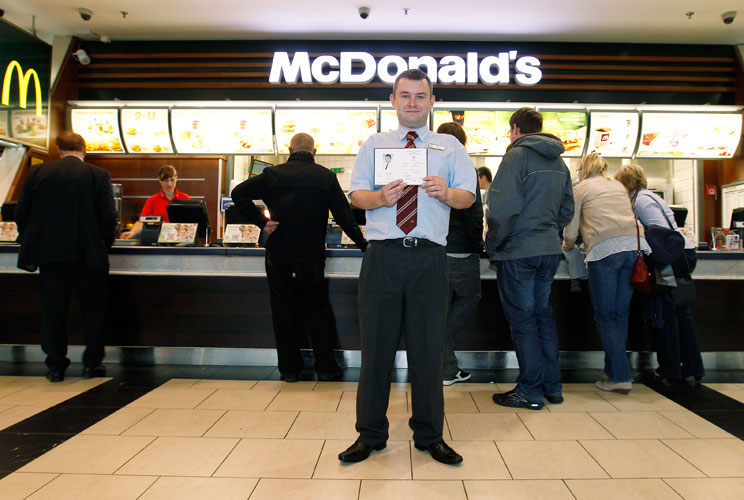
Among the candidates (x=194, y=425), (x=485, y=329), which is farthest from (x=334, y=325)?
(x=194, y=425)

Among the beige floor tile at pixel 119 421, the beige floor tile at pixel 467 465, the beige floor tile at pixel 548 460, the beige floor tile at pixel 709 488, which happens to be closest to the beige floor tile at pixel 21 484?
the beige floor tile at pixel 119 421

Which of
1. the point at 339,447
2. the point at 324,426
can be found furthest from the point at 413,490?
the point at 324,426

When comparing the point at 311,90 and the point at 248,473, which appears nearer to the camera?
the point at 248,473

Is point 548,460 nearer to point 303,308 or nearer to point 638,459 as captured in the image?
point 638,459

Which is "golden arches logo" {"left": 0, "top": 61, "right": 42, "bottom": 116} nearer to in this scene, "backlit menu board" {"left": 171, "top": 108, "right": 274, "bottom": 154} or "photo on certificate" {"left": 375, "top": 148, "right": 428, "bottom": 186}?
"backlit menu board" {"left": 171, "top": 108, "right": 274, "bottom": 154}

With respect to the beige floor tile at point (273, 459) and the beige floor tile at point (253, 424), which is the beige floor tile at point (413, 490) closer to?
the beige floor tile at point (273, 459)

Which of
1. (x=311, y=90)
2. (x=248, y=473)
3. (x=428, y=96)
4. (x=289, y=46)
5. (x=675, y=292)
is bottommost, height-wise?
(x=248, y=473)

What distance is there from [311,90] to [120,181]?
3311mm

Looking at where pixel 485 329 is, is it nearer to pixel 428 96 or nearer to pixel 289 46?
pixel 428 96

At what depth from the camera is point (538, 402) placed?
2887 mm

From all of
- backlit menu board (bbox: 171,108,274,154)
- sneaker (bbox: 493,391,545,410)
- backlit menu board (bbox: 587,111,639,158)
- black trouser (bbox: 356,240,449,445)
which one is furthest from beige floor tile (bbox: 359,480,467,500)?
backlit menu board (bbox: 587,111,639,158)

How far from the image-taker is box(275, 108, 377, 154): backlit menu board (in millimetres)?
5520

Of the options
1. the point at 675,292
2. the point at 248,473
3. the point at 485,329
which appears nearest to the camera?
the point at 248,473

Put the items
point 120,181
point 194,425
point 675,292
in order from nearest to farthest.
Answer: point 194,425 → point 675,292 → point 120,181
